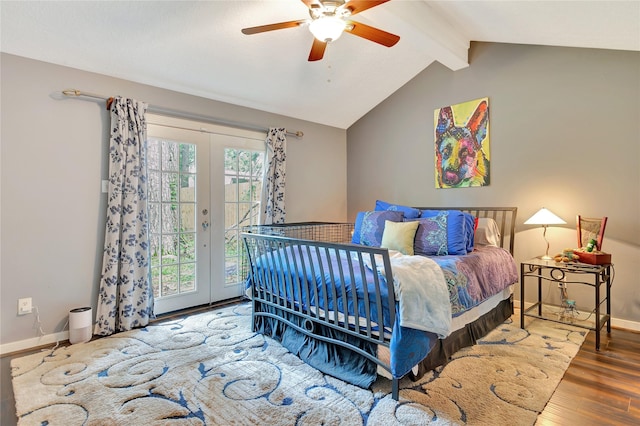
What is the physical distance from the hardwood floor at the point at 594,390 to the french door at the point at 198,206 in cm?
134

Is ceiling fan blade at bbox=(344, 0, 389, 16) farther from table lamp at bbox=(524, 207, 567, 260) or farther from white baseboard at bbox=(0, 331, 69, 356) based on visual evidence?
white baseboard at bbox=(0, 331, 69, 356)

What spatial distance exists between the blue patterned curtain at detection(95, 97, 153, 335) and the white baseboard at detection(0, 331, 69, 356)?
0.26m

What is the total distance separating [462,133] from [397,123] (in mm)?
946

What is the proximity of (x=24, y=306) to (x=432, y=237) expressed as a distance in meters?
3.46

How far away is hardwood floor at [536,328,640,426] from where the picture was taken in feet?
5.62

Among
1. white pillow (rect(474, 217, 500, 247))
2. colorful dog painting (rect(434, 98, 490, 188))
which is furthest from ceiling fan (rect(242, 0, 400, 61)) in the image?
white pillow (rect(474, 217, 500, 247))

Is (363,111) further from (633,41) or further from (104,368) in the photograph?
(104,368)

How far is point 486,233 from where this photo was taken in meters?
3.38

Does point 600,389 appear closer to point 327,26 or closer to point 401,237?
point 401,237

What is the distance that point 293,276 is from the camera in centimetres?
246

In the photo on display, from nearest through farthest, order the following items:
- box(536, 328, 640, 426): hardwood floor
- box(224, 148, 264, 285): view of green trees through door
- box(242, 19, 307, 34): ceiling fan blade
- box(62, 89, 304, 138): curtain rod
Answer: box(536, 328, 640, 426): hardwood floor
box(242, 19, 307, 34): ceiling fan blade
box(62, 89, 304, 138): curtain rod
box(224, 148, 264, 285): view of green trees through door

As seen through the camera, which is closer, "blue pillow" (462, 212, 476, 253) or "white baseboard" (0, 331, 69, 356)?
"white baseboard" (0, 331, 69, 356)

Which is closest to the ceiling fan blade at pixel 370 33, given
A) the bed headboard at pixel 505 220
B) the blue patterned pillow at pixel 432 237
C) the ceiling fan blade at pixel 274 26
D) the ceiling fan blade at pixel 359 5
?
the ceiling fan blade at pixel 359 5

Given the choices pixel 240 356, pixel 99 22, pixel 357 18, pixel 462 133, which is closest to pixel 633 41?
pixel 462 133
